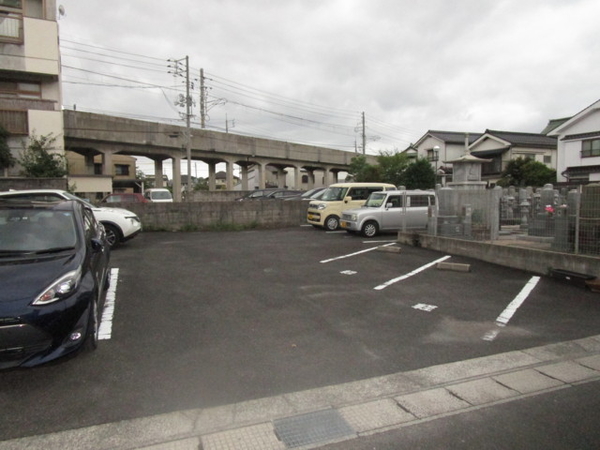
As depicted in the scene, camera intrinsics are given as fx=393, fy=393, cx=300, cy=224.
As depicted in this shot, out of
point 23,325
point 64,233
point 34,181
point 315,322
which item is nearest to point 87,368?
point 23,325

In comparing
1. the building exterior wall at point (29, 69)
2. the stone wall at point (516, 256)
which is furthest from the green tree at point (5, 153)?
the stone wall at point (516, 256)

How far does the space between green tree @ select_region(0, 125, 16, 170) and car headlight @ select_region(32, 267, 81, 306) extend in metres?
17.8

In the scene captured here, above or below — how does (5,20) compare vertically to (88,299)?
above

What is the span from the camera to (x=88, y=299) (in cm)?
361

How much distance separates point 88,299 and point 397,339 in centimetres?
317

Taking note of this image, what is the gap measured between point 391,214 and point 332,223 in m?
2.50

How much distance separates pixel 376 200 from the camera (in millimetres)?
13539

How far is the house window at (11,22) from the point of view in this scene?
696 inches

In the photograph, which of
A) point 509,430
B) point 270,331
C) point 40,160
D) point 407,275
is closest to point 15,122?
point 40,160

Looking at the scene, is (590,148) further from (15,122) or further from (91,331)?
(15,122)

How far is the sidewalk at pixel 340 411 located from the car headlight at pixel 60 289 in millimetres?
1087

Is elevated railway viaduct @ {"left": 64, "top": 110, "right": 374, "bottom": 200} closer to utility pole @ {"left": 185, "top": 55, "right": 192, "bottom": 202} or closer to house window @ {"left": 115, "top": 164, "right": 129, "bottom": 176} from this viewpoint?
utility pole @ {"left": 185, "top": 55, "right": 192, "bottom": 202}

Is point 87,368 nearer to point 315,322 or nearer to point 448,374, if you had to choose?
point 315,322

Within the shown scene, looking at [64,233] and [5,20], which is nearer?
[64,233]
